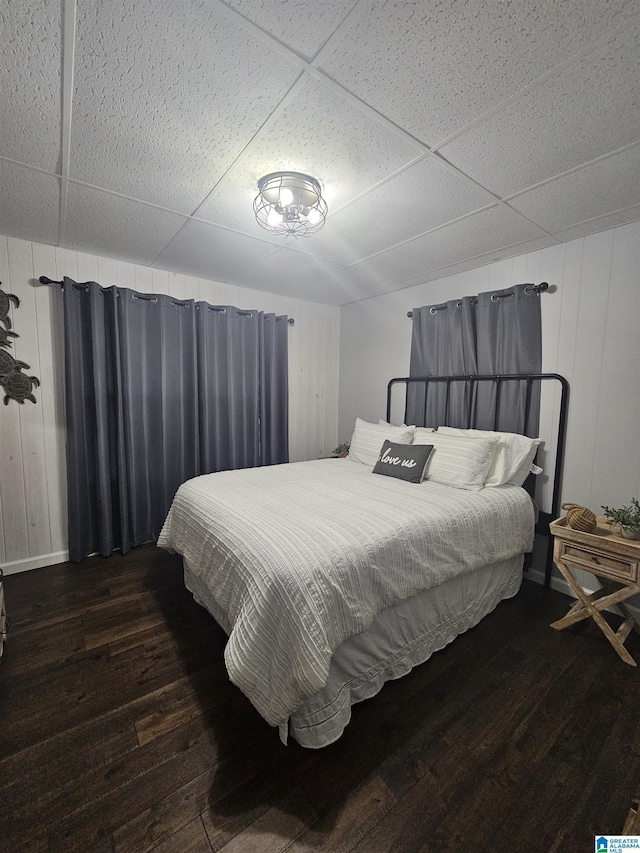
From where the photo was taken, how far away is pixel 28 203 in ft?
6.48

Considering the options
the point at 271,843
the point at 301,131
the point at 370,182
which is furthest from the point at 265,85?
the point at 271,843

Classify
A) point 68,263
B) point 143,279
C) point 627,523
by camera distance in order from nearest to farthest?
point 627,523
point 68,263
point 143,279

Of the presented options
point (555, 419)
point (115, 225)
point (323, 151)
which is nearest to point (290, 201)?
point (323, 151)

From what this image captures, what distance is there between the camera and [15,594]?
235 centimetres

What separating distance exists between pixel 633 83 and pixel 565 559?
2087mm

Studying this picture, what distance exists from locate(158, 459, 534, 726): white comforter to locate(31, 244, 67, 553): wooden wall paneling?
112 cm

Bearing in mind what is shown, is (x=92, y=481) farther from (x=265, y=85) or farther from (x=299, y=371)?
(x=265, y=85)

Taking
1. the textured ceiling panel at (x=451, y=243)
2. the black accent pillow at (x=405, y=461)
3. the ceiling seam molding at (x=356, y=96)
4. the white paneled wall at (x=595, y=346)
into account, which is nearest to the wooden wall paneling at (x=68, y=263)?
the textured ceiling panel at (x=451, y=243)

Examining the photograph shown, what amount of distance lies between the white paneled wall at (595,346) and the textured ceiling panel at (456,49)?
154 cm

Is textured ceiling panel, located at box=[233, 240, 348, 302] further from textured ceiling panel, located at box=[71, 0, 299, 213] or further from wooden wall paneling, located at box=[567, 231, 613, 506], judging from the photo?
wooden wall paneling, located at box=[567, 231, 613, 506]

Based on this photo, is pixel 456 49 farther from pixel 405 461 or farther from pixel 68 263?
pixel 68 263

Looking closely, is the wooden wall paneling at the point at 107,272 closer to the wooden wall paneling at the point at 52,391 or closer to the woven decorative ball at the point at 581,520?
the wooden wall paneling at the point at 52,391

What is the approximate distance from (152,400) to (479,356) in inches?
→ 110

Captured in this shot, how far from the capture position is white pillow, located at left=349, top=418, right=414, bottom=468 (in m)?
3.00
